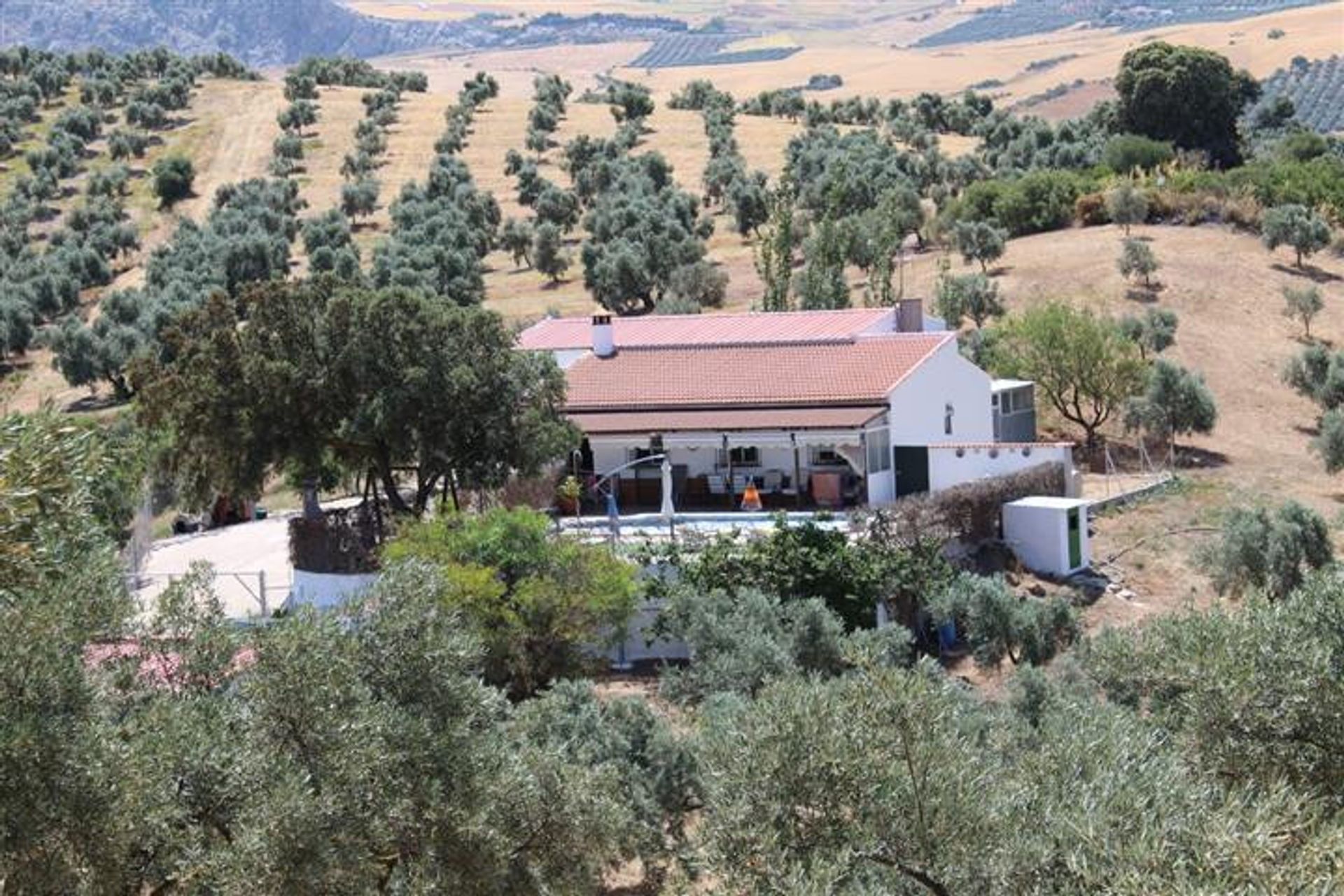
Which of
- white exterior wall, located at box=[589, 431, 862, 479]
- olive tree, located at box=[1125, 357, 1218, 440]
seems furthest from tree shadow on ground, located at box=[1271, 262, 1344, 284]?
white exterior wall, located at box=[589, 431, 862, 479]

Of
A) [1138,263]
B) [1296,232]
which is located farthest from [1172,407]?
[1296,232]

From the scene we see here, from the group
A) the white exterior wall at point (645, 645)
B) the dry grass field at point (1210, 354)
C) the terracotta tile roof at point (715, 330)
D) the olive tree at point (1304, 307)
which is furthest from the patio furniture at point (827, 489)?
the olive tree at point (1304, 307)

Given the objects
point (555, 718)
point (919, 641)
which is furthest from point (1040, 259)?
point (555, 718)

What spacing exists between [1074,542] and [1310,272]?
30.6 metres

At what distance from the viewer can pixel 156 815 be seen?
13781 mm

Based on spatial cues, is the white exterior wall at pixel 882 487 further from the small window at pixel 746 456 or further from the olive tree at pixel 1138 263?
the olive tree at pixel 1138 263

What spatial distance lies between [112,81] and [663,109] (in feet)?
105

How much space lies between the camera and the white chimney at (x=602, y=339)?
43.8 m

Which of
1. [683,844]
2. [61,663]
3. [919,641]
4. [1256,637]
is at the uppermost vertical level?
[61,663]

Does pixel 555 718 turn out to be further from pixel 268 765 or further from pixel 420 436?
pixel 420 436

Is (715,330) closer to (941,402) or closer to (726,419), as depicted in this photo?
(726,419)

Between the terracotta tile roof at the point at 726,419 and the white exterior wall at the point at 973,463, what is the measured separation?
5.53ft

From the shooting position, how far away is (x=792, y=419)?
126ft

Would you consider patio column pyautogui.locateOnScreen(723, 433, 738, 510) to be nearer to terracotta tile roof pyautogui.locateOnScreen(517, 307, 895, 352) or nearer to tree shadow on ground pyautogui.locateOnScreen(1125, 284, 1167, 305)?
terracotta tile roof pyautogui.locateOnScreen(517, 307, 895, 352)
